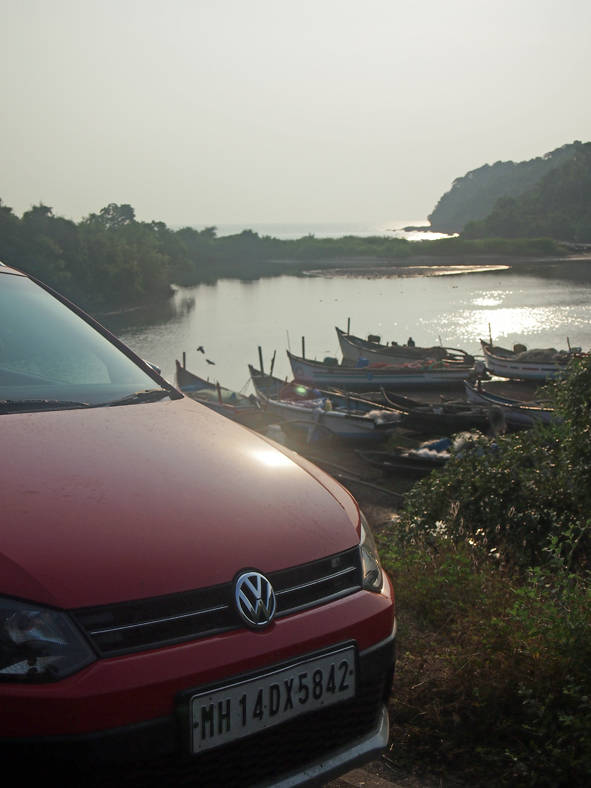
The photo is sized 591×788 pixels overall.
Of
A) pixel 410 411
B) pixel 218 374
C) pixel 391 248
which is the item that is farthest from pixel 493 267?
pixel 410 411

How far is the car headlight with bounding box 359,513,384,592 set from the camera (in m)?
2.44

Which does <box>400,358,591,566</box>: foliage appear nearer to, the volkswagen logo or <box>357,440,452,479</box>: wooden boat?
the volkswagen logo

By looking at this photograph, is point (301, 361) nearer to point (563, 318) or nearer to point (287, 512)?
point (563, 318)

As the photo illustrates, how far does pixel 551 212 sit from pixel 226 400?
11784 centimetres

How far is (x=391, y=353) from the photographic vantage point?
126 feet

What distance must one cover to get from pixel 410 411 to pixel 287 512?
2260cm

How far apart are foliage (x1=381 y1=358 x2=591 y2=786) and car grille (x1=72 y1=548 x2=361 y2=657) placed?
1.12 metres

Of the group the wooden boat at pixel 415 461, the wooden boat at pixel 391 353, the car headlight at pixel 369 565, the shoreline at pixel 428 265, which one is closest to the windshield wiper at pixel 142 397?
the car headlight at pixel 369 565

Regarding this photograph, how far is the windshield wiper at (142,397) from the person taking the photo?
9.93 ft

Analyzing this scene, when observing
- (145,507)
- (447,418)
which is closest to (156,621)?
(145,507)

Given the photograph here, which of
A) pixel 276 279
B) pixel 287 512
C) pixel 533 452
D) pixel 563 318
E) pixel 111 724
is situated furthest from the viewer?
pixel 276 279

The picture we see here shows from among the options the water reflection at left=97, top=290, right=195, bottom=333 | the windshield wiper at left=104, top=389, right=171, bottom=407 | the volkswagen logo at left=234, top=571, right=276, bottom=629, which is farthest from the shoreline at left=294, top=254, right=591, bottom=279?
the volkswagen logo at left=234, top=571, right=276, bottom=629

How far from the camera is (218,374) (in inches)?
1619

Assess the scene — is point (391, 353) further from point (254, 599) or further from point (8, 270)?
point (254, 599)
